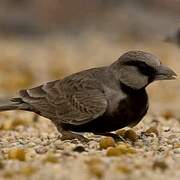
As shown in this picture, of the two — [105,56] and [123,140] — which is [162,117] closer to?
[123,140]

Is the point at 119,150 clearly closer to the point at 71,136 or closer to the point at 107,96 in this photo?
the point at 107,96

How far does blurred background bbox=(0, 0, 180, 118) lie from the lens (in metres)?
16.7

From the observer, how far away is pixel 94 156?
6203mm

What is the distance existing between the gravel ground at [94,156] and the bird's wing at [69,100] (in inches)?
9.2

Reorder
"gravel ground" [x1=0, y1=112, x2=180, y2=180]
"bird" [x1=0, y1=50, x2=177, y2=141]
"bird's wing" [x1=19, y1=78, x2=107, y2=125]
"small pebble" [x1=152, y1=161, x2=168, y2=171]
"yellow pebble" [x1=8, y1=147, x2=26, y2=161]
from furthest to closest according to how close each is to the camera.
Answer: "bird's wing" [x1=19, y1=78, x2=107, y2=125], "bird" [x1=0, y1=50, x2=177, y2=141], "yellow pebble" [x1=8, y1=147, x2=26, y2=161], "small pebble" [x1=152, y1=161, x2=168, y2=171], "gravel ground" [x1=0, y1=112, x2=180, y2=180]

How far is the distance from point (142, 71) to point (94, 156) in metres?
1.00

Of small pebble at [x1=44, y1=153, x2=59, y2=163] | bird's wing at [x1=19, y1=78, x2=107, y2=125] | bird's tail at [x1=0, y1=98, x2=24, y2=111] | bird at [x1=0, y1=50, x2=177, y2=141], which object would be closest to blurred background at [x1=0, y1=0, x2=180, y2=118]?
bird's tail at [x1=0, y1=98, x2=24, y2=111]

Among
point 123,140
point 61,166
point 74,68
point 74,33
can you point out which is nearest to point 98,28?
point 74,33

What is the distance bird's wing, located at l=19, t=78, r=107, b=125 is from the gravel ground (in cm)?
23

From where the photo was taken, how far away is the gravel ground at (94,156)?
5.50 meters

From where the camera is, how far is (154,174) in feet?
18.2

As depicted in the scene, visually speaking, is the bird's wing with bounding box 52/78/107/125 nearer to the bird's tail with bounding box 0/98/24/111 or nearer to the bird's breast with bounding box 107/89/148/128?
the bird's breast with bounding box 107/89/148/128

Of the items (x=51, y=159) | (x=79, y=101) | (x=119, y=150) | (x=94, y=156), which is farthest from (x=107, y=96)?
(x=51, y=159)

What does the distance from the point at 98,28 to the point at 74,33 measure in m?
0.79
